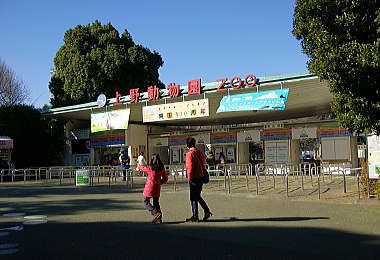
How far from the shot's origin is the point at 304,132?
25.3 meters

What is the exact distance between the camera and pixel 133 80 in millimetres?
38312

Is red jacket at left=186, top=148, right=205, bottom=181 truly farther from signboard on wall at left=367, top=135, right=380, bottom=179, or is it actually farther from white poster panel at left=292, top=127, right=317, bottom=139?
white poster panel at left=292, top=127, right=317, bottom=139

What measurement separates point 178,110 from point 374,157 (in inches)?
479

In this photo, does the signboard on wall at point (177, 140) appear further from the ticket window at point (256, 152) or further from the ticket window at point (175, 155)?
the ticket window at point (256, 152)

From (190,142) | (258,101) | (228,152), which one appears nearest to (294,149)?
(228,152)

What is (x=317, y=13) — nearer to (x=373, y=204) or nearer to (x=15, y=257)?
(x=373, y=204)

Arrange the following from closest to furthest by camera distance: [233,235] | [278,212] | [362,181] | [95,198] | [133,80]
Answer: [233,235]
[278,212]
[362,181]
[95,198]
[133,80]

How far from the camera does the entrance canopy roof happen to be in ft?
60.4

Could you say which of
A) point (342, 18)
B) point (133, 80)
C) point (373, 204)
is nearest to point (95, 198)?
point (373, 204)

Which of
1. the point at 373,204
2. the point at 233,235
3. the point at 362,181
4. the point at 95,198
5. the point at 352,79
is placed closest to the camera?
the point at 233,235

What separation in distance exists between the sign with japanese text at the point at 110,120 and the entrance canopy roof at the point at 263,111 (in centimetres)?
49

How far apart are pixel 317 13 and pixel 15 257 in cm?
718

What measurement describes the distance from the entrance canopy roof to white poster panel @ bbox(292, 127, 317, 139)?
1091 mm

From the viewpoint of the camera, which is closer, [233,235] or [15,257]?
[15,257]
